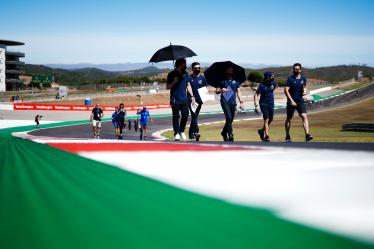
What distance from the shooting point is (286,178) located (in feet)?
13.1

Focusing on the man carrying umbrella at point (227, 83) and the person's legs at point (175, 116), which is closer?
the person's legs at point (175, 116)

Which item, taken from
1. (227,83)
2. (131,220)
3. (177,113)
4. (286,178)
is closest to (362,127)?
(227,83)

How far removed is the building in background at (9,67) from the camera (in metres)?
117

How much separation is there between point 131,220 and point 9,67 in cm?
12823

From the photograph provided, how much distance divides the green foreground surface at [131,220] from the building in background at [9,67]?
12161 cm

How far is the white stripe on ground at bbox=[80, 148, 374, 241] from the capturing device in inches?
110

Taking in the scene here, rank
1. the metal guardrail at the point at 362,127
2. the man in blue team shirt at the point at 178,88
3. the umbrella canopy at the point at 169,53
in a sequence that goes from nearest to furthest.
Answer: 1. the man in blue team shirt at the point at 178,88
2. the umbrella canopy at the point at 169,53
3. the metal guardrail at the point at 362,127

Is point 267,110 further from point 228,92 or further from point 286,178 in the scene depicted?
point 286,178

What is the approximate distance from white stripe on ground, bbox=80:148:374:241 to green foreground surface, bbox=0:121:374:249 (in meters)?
0.19

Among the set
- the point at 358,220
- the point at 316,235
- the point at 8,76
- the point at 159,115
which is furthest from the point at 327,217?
the point at 8,76

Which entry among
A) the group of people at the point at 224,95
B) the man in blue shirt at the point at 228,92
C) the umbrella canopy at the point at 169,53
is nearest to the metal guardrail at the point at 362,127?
the group of people at the point at 224,95

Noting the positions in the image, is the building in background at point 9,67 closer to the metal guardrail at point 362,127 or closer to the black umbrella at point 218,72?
the metal guardrail at point 362,127

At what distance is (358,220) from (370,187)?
0.90 meters

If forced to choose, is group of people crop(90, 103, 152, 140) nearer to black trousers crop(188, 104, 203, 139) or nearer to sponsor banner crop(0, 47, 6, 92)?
black trousers crop(188, 104, 203, 139)
